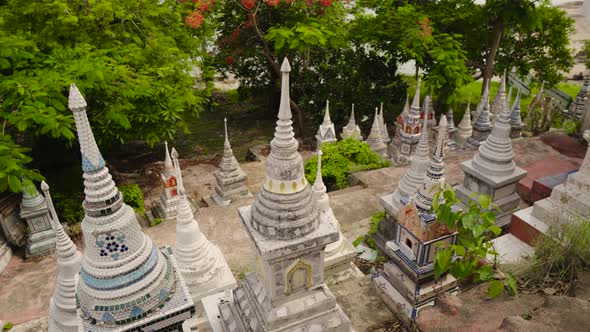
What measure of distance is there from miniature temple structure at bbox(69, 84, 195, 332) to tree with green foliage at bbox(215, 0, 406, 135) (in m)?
15.7

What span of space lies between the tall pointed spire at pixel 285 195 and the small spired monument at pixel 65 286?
10.7 ft

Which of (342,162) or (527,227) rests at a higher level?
(527,227)

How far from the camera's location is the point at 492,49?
20.2 meters

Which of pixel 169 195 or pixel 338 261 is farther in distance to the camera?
pixel 169 195

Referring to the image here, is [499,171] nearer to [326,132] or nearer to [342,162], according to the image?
[342,162]

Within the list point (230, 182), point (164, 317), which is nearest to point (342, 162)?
point (230, 182)

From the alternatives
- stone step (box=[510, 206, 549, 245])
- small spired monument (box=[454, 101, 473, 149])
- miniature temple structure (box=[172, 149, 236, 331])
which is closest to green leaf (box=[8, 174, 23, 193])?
miniature temple structure (box=[172, 149, 236, 331])

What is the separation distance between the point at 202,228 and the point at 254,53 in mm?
11382

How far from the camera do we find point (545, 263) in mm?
6340

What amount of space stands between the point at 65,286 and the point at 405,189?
6.47m

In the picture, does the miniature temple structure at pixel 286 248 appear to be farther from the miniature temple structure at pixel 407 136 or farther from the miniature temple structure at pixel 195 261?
the miniature temple structure at pixel 407 136

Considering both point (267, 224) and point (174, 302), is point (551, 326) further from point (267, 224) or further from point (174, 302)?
point (174, 302)

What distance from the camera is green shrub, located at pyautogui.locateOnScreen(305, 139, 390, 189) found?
15.1 metres

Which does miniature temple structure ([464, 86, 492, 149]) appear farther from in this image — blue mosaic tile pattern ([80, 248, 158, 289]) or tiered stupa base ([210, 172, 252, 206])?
blue mosaic tile pattern ([80, 248, 158, 289])
